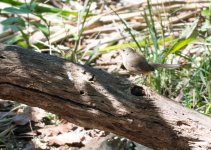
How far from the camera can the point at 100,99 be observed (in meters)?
2.62

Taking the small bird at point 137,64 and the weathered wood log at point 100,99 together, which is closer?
the weathered wood log at point 100,99

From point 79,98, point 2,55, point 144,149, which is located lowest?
point 144,149

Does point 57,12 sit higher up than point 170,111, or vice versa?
point 57,12

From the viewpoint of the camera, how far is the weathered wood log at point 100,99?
2615 mm

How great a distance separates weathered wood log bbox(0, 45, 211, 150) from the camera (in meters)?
2.62

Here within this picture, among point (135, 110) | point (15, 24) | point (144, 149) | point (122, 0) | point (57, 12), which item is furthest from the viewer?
point (122, 0)

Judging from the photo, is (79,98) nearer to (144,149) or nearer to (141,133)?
(141,133)

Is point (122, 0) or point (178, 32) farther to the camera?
point (122, 0)

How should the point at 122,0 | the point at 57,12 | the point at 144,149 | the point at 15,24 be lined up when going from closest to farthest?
the point at 144,149
the point at 15,24
the point at 57,12
the point at 122,0

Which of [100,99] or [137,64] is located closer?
[100,99]

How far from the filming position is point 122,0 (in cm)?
586

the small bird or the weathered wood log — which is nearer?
the weathered wood log

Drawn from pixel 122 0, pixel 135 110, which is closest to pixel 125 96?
pixel 135 110

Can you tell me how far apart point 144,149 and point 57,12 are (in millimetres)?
2276
